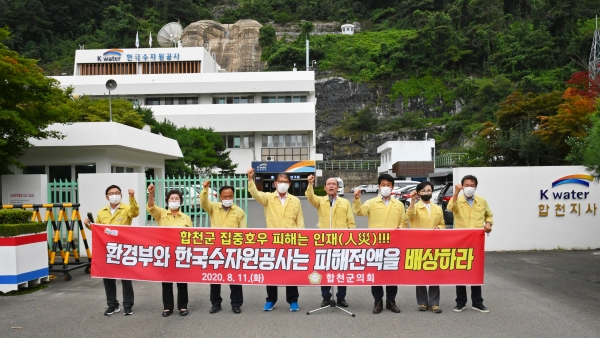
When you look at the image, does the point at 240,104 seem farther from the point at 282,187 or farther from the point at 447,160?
the point at 282,187

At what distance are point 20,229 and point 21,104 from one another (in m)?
5.06

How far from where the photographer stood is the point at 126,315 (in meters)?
6.94

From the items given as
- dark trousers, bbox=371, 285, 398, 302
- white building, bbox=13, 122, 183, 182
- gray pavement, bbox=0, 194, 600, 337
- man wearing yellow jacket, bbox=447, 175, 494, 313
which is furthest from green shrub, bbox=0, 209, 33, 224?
man wearing yellow jacket, bbox=447, 175, 494, 313

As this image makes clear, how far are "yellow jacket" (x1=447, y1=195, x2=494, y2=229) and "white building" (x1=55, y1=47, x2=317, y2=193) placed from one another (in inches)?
1446

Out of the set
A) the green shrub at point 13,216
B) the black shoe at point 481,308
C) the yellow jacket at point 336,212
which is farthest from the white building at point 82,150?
the black shoe at point 481,308

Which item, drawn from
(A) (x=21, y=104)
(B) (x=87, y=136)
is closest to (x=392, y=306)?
(B) (x=87, y=136)

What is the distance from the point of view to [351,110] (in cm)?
6875

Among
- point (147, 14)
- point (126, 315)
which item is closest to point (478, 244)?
point (126, 315)

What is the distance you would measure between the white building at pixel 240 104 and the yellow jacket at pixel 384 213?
121ft

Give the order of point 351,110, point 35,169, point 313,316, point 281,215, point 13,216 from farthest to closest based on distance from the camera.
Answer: point 351,110 < point 35,169 < point 13,216 < point 281,215 < point 313,316

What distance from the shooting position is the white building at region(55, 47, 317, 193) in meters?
45.7

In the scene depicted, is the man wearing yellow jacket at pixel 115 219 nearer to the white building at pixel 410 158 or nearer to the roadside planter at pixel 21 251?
the roadside planter at pixel 21 251

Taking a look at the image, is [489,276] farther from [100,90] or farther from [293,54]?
[293,54]

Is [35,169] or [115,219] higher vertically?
[35,169]
